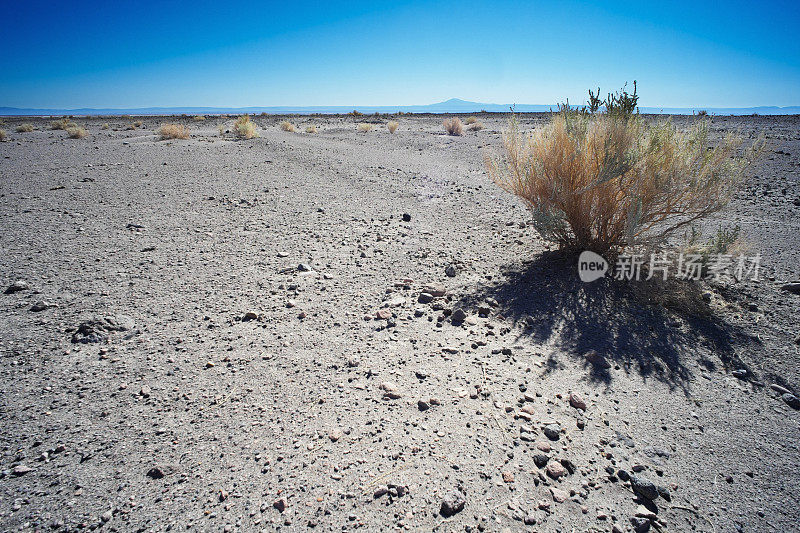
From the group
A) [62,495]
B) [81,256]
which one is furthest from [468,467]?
[81,256]

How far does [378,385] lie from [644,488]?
168 centimetres

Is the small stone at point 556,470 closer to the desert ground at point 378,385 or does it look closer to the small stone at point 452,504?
the desert ground at point 378,385

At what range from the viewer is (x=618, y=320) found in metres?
3.66

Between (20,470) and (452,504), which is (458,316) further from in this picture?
(20,470)

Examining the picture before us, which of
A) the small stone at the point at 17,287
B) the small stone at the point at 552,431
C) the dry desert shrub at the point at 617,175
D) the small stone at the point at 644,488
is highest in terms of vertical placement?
the dry desert shrub at the point at 617,175

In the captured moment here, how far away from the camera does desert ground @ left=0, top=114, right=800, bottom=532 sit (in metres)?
1.97

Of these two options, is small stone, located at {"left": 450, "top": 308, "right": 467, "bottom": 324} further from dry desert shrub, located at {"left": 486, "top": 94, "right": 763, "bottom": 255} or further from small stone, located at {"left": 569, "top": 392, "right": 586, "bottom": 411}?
dry desert shrub, located at {"left": 486, "top": 94, "right": 763, "bottom": 255}

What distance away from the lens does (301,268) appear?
4.63m

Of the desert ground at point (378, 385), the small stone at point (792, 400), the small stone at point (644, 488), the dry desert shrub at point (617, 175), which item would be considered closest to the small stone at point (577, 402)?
the desert ground at point (378, 385)

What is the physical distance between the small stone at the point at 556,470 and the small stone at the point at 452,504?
542 millimetres

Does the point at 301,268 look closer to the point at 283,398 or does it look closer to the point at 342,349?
the point at 342,349

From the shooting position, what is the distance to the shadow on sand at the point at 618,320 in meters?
3.16

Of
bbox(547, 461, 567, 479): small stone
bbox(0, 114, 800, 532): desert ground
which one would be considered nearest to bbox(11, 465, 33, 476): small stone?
bbox(0, 114, 800, 532): desert ground

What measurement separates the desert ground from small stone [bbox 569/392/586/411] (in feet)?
0.05
